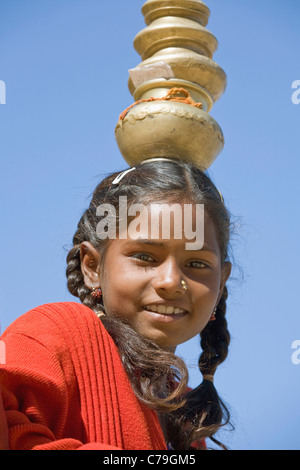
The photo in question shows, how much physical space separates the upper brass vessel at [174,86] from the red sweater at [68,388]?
952 mm

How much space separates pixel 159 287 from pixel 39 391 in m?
0.69

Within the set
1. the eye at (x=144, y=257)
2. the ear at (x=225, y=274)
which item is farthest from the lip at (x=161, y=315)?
the ear at (x=225, y=274)

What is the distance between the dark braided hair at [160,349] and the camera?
2.84m

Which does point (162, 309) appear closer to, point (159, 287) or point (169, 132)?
point (159, 287)

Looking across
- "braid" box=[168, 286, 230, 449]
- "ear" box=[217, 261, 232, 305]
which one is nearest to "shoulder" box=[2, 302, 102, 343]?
"braid" box=[168, 286, 230, 449]

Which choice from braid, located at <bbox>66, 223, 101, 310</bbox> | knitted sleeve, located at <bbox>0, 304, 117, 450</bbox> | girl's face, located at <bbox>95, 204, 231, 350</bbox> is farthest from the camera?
braid, located at <bbox>66, 223, 101, 310</bbox>

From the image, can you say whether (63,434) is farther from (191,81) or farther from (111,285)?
(191,81)

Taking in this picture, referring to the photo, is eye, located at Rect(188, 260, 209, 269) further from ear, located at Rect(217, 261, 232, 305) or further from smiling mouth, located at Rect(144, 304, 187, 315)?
ear, located at Rect(217, 261, 232, 305)

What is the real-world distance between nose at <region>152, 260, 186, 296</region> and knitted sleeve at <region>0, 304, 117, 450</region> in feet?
1.53

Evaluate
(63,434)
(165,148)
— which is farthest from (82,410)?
(165,148)

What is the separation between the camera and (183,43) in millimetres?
3740

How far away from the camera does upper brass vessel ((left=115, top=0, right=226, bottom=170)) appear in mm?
3398

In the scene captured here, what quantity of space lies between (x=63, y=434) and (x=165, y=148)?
1437mm

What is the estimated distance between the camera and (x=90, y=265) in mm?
3285
